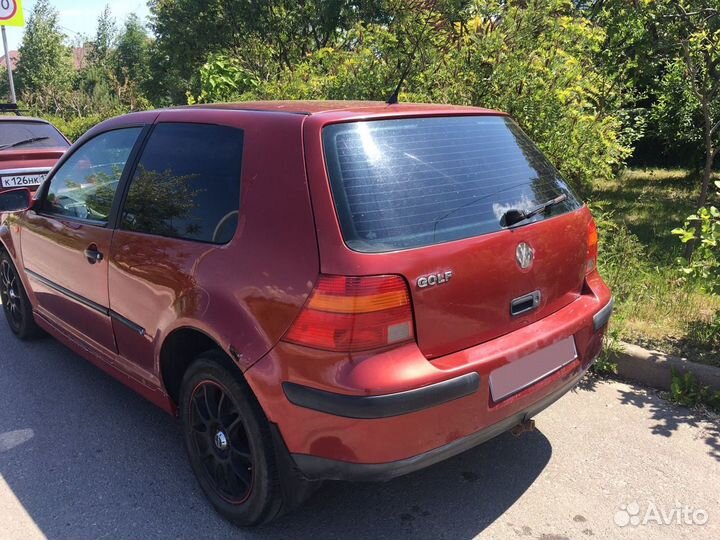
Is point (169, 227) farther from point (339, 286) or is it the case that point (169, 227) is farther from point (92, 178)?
point (339, 286)

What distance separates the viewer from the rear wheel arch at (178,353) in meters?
2.71

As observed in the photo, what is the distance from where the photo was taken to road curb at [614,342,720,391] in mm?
A: 3596

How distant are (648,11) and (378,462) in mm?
5074

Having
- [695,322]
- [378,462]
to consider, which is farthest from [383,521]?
[695,322]

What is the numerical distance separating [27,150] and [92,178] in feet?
15.9

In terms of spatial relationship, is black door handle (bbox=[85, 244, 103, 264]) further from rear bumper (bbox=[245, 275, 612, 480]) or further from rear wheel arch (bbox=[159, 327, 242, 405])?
rear bumper (bbox=[245, 275, 612, 480])

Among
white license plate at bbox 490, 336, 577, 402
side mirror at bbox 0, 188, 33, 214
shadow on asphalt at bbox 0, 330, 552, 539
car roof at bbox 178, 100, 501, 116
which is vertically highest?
car roof at bbox 178, 100, 501, 116

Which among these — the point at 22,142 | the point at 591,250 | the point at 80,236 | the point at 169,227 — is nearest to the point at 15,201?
the point at 80,236

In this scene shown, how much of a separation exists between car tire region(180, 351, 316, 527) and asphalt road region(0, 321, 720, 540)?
14cm

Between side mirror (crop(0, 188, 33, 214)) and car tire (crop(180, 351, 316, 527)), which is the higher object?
side mirror (crop(0, 188, 33, 214))

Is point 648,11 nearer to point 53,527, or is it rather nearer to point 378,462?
point 378,462

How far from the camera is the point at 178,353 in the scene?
2.85 metres

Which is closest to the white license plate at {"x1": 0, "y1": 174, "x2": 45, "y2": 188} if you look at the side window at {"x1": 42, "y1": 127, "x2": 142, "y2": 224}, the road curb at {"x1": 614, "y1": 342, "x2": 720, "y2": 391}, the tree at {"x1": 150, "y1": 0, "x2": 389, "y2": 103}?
the side window at {"x1": 42, "y1": 127, "x2": 142, "y2": 224}

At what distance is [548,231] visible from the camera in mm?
2645
